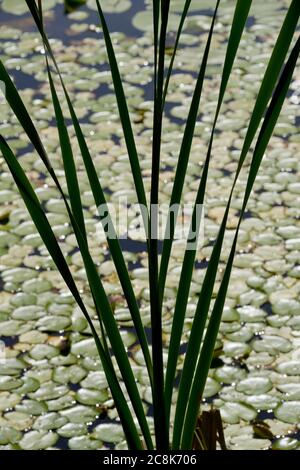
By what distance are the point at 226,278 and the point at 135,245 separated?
1.35 metres

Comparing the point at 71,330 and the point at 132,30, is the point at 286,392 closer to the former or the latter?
the point at 71,330

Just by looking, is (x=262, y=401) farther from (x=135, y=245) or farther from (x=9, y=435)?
(x=135, y=245)

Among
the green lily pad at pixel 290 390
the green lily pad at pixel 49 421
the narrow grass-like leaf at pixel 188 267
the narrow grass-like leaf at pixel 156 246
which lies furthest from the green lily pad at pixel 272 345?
the narrow grass-like leaf at pixel 156 246

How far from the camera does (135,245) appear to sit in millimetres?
2557

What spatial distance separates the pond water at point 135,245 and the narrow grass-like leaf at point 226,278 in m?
0.68

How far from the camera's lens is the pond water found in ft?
6.72

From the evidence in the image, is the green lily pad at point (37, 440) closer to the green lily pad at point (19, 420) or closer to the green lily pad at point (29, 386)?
the green lily pad at point (19, 420)

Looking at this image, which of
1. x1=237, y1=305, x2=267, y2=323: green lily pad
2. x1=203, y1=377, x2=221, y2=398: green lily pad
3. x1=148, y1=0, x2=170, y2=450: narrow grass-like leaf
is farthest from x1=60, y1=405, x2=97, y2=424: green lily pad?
x1=148, y1=0, x2=170, y2=450: narrow grass-like leaf

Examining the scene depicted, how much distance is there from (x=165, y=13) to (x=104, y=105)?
218 cm

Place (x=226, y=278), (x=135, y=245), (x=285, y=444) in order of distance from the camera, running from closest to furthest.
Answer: (x=226, y=278)
(x=285, y=444)
(x=135, y=245)

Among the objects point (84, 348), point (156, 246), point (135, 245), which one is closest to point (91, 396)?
point (84, 348)

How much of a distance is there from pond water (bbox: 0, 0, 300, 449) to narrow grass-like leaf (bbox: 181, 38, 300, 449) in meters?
0.68

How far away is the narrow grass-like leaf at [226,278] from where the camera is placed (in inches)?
44.6
